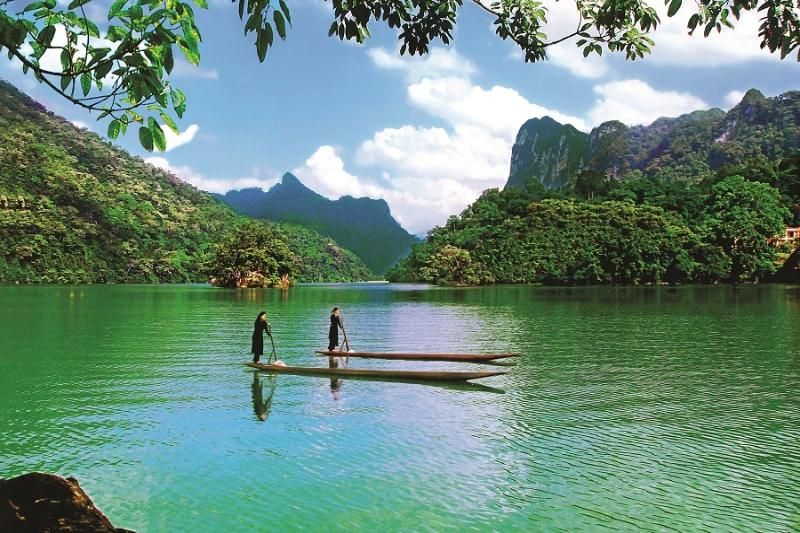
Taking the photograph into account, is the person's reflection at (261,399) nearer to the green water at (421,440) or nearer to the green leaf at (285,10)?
the green water at (421,440)

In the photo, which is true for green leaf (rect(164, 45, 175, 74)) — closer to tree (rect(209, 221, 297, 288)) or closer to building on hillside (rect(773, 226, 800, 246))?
tree (rect(209, 221, 297, 288))

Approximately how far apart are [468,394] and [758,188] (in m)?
101

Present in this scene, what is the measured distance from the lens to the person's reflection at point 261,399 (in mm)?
15078

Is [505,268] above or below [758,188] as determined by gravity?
below

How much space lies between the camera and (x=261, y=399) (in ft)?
55.4

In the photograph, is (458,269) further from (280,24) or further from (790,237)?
(280,24)

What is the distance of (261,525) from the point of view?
867 centimetres

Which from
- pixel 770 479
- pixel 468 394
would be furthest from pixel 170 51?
pixel 468 394

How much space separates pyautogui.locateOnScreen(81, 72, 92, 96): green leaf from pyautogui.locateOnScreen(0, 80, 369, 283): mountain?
113874 mm

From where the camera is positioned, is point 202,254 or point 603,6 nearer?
point 603,6

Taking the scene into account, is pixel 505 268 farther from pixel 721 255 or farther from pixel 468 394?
pixel 468 394

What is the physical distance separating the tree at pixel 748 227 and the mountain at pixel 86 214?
244ft


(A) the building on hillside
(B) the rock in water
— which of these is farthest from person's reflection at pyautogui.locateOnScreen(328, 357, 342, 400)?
(A) the building on hillside

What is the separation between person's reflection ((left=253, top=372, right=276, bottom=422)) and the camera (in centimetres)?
1508
